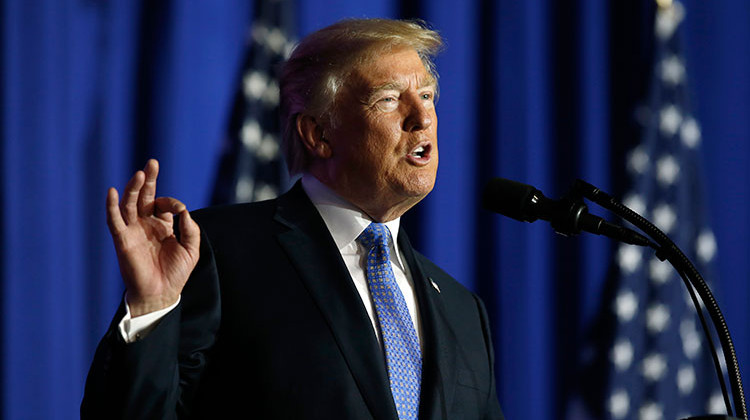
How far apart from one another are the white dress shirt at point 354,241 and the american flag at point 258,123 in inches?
37.7

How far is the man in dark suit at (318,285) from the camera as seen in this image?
134cm

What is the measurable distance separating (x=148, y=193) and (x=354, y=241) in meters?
0.60

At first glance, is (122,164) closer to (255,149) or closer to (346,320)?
(255,149)

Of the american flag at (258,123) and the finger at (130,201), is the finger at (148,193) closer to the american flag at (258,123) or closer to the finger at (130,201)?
the finger at (130,201)

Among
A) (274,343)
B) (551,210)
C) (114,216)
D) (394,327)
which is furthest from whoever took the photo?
(394,327)

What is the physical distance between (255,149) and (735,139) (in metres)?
2.28

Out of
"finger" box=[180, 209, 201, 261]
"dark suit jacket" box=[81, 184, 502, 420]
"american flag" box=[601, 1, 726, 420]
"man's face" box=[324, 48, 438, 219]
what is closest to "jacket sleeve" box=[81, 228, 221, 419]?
"dark suit jacket" box=[81, 184, 502, 420]

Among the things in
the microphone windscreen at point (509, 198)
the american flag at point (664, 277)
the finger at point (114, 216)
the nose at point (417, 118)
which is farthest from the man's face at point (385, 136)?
the american flag at point (664, 277)

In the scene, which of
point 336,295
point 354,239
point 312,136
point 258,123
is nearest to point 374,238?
point 354,239

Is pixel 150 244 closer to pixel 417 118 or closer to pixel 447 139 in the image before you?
pixel 417 118

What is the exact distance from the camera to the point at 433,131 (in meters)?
1.84

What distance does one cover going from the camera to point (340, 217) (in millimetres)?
1830

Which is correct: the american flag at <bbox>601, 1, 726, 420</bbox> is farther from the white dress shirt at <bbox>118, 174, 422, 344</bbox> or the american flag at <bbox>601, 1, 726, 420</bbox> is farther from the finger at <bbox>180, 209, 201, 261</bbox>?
the finger at <bbox>180, 209, 201, 261</bbox>

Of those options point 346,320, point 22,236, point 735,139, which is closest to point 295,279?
point 346,320
